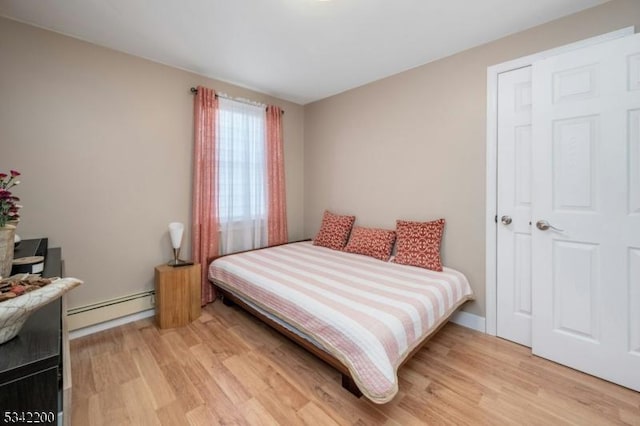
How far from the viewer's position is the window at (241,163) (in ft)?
10.2

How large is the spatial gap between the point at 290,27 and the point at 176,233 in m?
2.12

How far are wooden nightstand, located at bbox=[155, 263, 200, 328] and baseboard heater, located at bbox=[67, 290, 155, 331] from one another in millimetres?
276

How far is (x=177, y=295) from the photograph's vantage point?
2.47 meters

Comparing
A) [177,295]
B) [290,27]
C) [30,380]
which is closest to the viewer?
[30,380]

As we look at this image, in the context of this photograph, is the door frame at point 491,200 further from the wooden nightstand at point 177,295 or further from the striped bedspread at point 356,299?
the wooden nightstand at point 177,295

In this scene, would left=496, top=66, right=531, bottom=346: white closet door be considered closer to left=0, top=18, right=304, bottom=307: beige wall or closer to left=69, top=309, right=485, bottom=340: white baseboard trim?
left=69, top=309, right=485, bottom=340: white baseboard trim

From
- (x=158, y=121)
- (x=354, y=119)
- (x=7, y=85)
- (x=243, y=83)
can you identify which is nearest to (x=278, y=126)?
(x=243, y=83)

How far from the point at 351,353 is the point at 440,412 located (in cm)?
62

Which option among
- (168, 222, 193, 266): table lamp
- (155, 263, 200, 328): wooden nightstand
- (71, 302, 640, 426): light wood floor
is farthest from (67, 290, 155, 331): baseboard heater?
(168, 222, 193, 266): table lamp

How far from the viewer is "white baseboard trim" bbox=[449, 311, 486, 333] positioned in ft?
7.80

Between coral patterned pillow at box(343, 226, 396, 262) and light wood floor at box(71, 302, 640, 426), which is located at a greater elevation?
coral patterned pillow at box(343, 226, 396, 262)

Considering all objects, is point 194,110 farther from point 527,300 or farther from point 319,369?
point 527,300

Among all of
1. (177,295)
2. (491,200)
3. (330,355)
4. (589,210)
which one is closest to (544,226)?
(589,210)

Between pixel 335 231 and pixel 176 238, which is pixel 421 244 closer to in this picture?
pixel 335 231
